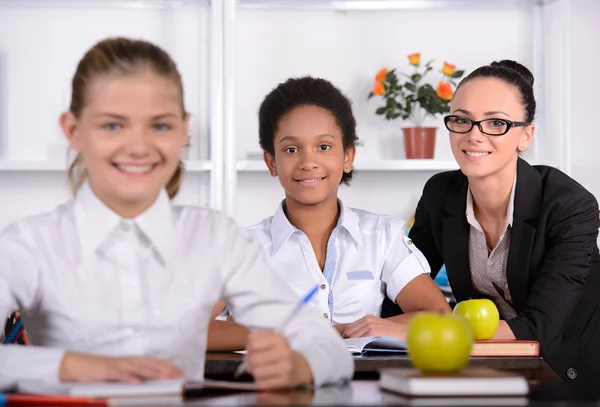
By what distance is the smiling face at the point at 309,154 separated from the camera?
2.58 meters

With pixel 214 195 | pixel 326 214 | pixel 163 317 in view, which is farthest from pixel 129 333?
pixel 214 195

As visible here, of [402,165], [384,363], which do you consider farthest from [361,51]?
[384,363]

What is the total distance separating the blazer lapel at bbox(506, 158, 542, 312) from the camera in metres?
2.73

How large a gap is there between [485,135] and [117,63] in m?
1.47

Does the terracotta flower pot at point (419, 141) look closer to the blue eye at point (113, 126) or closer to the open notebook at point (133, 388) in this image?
the blue eye at point (113, 126)

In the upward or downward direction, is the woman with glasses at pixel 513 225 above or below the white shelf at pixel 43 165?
below

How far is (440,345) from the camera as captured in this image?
136 cm

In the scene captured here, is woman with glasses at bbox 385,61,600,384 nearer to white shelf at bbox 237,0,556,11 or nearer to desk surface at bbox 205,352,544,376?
desk surface at bbox 205,352,544,376

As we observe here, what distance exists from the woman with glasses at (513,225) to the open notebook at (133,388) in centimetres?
133

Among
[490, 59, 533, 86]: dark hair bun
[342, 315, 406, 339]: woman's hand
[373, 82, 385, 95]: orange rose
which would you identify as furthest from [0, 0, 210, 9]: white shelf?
[342, 315, 406, 339]: woman's hand

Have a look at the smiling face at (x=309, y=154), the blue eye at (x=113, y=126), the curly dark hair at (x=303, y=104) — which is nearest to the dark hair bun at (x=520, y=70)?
the curly dark hair at (x=303, y=104)

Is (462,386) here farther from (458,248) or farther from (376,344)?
(458,248)

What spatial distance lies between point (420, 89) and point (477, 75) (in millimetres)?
1298

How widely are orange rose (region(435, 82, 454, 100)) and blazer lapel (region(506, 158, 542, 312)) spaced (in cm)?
137
